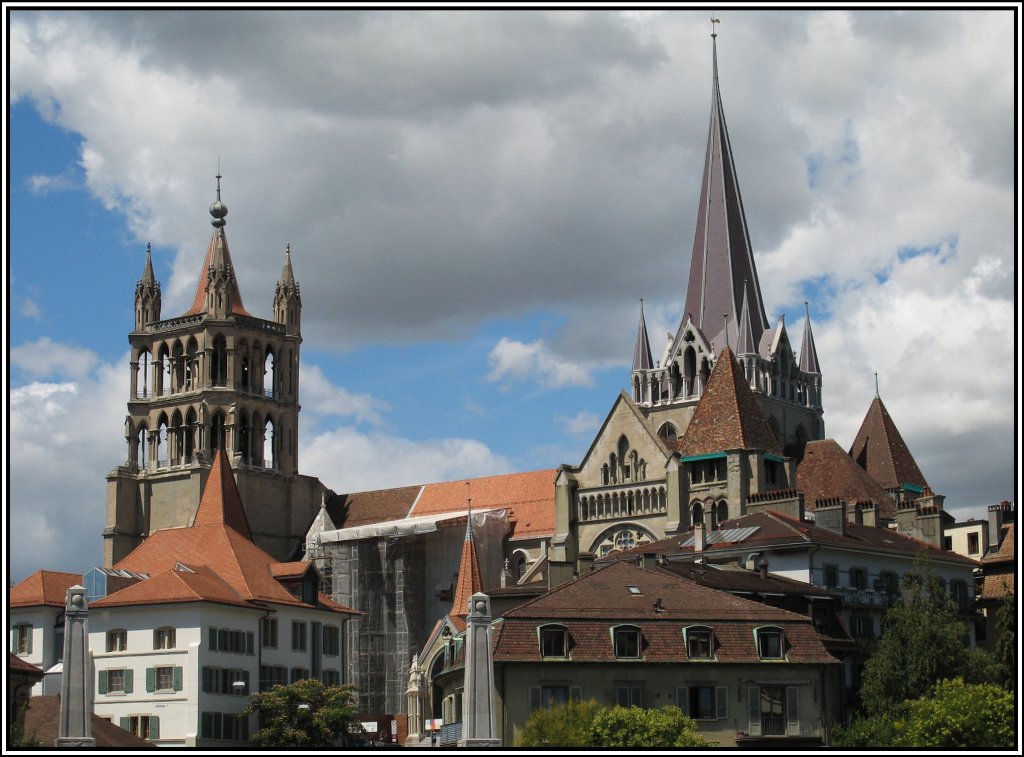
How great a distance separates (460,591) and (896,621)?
93.9ft

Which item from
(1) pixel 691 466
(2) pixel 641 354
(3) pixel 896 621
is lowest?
(3) pixel 896 621

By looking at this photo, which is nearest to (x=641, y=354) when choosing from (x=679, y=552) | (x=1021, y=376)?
(x=679, y=552)

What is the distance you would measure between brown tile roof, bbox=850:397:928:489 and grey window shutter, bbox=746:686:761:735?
4505 cm

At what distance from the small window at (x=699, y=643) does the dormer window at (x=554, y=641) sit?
12.0 ft

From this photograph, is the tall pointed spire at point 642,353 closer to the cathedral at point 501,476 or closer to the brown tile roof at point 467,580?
the cathedral at point 501,476

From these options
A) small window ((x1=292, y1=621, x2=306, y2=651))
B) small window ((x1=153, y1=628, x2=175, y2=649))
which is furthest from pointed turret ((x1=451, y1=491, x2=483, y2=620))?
small window ((x1=153, y1=628, x2=175, y2=649))

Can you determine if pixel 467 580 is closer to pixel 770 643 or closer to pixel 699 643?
pixel 770 643

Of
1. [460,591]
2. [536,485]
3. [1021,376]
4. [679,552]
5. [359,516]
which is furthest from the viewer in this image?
[359,516]

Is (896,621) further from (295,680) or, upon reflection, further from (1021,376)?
(1021,376)

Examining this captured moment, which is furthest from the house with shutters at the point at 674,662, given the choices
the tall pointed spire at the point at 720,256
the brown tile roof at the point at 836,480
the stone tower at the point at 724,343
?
the tall pointed spire at the point at 720,256

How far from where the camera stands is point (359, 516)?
376 ft

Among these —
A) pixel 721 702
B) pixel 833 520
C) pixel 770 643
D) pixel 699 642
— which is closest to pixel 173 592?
pixel 699 642

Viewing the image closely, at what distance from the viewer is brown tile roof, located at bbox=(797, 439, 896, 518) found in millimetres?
90562

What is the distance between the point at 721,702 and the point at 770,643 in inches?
100
